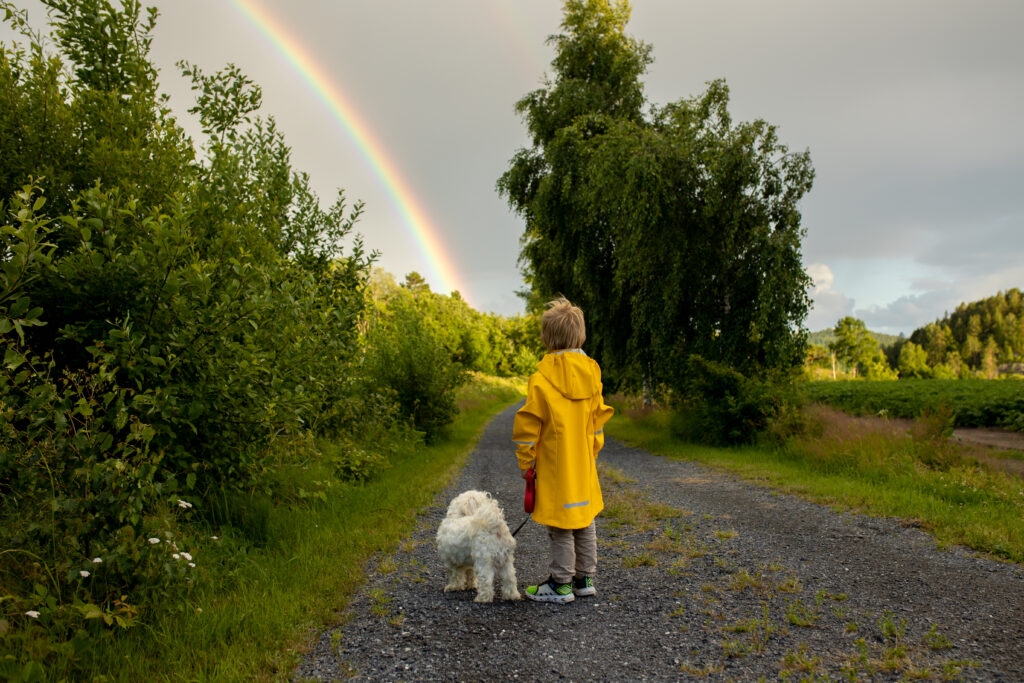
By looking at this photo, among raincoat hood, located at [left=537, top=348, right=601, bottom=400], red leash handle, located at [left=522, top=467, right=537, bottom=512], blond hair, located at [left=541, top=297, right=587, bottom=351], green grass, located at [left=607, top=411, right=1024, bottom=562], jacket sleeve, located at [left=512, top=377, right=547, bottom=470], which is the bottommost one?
green grass, located at [left=607, top=411, right=1024, bottom=562]

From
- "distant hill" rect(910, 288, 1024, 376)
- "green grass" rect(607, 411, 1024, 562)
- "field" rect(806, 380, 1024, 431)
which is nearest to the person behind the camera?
"green grass" rect(607, 411, 1024, 562)

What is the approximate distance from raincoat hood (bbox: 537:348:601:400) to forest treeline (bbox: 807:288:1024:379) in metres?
80.5

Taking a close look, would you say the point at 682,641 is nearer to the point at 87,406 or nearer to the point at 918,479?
the point at 87,406

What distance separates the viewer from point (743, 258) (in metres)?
14.2

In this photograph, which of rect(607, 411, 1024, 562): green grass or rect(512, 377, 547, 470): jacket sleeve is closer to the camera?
rect(512, 377, 547, 470): jacket sleeve

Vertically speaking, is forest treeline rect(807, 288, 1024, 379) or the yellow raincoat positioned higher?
forest treeline rect(807, 288, 1024, 379)

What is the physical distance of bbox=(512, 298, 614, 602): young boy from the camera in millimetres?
4363

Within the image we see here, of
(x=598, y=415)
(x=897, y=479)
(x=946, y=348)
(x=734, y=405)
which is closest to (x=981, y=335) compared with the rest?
(x=946, y=348)

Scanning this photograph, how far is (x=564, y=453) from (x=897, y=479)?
6484 millimetres

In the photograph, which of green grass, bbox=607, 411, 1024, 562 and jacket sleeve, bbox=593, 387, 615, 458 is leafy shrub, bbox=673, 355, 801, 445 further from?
jacket sleeve, bbox=593, 387, 615, 458

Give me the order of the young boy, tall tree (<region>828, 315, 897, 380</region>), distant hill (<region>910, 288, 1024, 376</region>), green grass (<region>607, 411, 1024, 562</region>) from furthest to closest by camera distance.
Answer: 1. distant hill (<region>910, 288, 1024, 376</region>)
2. tall tree (<region>828, 315, 897, 380</region>)
3. green grass (<region>607, 411, 1024, 562</region>)
4. the young boy

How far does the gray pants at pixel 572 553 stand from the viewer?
14.3ft

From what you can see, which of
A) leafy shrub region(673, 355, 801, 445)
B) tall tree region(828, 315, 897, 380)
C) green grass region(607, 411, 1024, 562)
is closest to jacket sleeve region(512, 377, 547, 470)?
green grass region(607, 411, 1024, 562)

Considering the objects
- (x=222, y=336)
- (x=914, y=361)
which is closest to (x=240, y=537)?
(x=222, y=336)
